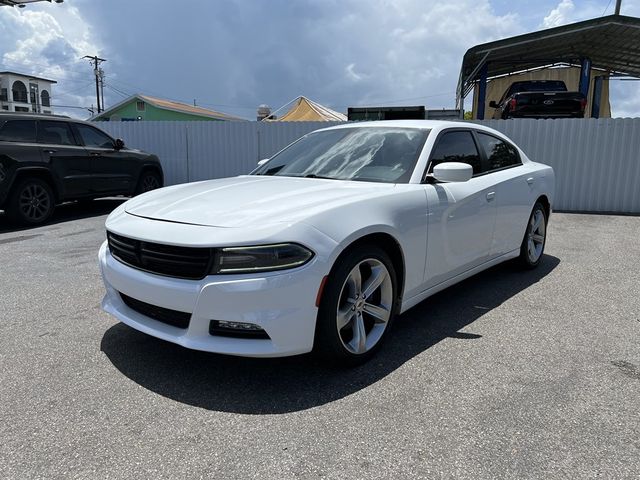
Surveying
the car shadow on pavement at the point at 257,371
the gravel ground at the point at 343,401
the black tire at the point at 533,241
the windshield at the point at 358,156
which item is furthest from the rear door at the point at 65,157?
the black tire at the point at 533,241

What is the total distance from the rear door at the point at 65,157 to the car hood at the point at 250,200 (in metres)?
5.61

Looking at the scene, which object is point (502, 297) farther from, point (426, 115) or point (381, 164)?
point (426, 115)

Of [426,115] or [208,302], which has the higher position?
[426,115]

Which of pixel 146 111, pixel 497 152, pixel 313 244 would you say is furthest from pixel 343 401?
pixel 146 111

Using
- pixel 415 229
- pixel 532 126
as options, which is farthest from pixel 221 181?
pixel 532 126

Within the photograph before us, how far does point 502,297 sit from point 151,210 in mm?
3149

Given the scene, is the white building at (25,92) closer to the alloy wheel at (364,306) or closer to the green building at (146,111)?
the green building at (146,111)

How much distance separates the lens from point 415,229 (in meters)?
3.31

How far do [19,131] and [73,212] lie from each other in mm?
2180

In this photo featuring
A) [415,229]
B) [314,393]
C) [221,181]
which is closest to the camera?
[314,393]

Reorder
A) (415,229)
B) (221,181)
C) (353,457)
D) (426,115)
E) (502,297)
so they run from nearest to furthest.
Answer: (353,457) < (415,229) < (221,181) < (502,297) < (426,115)

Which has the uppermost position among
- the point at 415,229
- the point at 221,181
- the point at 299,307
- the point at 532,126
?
the point at 532,126

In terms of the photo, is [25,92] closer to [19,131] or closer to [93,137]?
[93,137]

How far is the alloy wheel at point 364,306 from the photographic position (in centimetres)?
293
